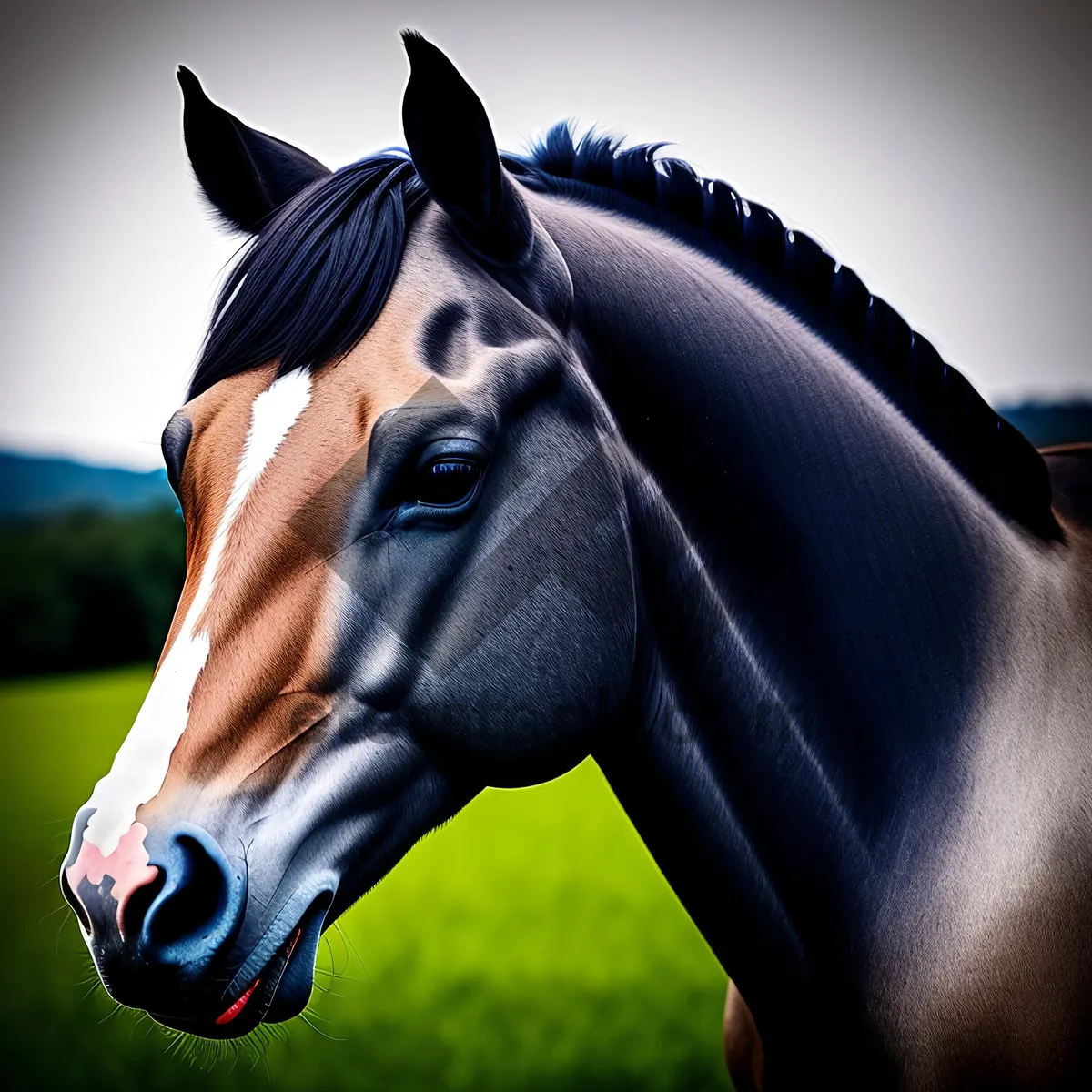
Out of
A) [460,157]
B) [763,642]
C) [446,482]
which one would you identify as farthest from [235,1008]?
[460,157]

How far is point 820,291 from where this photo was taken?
1422mm

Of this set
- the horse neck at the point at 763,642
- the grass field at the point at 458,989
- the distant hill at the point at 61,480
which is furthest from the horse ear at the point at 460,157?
the distant hill at the point at 61,480

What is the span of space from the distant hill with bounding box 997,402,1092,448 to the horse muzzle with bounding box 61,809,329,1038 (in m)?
4.50

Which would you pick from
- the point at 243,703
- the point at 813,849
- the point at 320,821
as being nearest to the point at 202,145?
the point at 243,703

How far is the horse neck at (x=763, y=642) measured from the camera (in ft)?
4.05

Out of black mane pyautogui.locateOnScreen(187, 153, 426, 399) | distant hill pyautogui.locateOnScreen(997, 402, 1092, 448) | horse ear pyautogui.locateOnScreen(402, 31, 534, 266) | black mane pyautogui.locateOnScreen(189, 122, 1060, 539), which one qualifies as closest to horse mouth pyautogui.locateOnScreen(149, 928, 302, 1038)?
black mane pyautogui.locateOnScreen(187, 153, 426, 399)

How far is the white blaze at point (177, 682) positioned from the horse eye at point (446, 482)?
167 millimetres

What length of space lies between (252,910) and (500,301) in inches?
31.0

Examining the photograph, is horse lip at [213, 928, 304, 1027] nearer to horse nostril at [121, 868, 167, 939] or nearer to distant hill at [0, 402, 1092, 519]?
horse nostril at [121, 868, 167, 939]

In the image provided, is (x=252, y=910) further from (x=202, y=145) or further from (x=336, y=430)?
(x=202, y=145)

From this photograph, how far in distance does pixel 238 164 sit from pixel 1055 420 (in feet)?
14.8

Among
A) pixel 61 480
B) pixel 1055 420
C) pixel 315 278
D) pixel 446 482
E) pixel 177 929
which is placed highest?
pixel 315 278

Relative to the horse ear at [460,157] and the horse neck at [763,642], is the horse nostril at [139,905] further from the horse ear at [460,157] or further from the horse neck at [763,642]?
the horse ear at [460,157]

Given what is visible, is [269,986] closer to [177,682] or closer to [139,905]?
[139,905]
